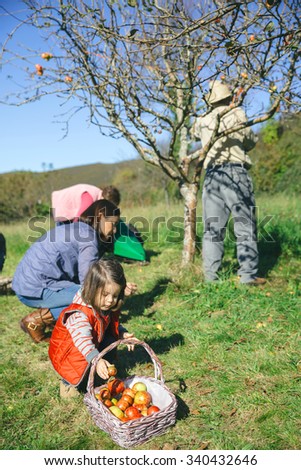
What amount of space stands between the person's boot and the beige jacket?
93.4 inches

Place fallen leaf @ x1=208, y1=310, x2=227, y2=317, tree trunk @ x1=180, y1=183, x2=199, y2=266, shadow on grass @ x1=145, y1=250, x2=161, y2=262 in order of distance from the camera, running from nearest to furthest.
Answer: fallen leaf @ x1=208, y1=310, x2=227, y2=317 < tree trunk @ x1=180, y1=183, x2=199, y2=266 < shadow on grass @ x1=145, y1=250, x2=161, y2=262

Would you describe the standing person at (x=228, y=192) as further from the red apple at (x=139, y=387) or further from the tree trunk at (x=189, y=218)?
the red apple at (x=139, y=387)

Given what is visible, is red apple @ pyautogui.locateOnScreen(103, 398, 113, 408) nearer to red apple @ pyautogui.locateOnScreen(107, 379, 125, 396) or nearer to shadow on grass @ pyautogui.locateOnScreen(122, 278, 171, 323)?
red apple @ pyautogui.locateOnScreen(107, 379, 125, 396)

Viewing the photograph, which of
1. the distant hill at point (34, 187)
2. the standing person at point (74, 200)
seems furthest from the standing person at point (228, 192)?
the distant hill at point (34, 187)

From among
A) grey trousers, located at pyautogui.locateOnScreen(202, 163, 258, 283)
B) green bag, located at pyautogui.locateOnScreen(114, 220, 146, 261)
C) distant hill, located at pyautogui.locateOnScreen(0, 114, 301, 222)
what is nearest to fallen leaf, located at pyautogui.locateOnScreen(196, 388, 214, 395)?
grey trousers, located at pyautogui.locateOnScreen(202, 163, 258, 283)

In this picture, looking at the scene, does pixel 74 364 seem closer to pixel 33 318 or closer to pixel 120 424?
pixel 120 424

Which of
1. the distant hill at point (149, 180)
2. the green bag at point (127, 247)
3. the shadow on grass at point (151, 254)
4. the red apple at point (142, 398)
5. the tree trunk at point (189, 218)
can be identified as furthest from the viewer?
the distant hill at point (149, 180)

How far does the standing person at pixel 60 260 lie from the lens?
3.49 m

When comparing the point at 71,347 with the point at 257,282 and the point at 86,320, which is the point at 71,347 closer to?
the point at 86,320

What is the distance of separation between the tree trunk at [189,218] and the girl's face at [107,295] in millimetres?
2432

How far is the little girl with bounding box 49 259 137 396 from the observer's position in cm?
→ 264

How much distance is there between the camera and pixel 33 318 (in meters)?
3.71

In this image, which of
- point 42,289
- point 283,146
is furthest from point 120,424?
point 283,146

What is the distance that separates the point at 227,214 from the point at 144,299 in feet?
4.28
